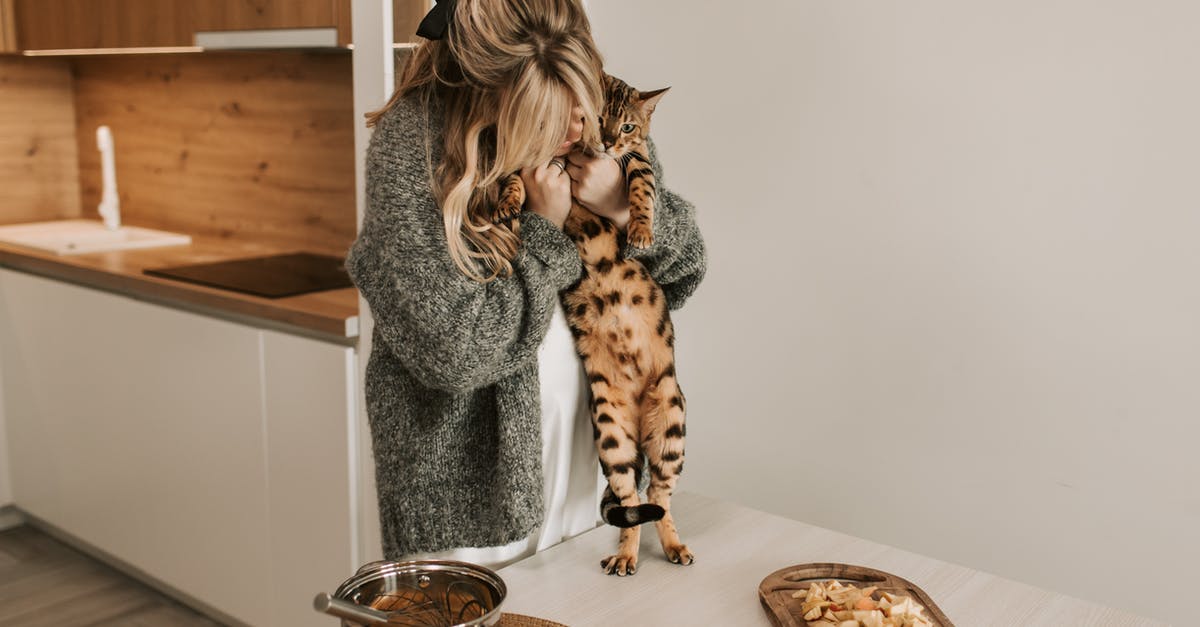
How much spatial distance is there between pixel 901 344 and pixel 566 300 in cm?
81

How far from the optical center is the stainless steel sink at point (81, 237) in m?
2.83

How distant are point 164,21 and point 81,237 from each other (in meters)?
0.84

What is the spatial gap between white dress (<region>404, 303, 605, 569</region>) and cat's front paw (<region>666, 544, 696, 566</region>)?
0.24 metres

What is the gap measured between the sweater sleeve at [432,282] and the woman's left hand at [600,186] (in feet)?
0.19

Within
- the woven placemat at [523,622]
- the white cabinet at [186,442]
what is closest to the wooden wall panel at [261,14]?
the white cabinet at [186,442]

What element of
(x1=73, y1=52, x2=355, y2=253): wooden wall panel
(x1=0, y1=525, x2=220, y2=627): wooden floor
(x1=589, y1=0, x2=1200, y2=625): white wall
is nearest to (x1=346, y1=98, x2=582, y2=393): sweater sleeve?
(x1=589, y1=0, x2=1200, y2=625): white wall

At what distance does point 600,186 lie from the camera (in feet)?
4.13

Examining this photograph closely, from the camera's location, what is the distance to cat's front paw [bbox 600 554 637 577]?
3.89ft

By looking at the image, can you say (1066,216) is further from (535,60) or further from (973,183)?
(535,60)

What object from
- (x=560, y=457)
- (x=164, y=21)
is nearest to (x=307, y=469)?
(x=560, y=457)

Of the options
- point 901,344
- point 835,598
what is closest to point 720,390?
point 901,344

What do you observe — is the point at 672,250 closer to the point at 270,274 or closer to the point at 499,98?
the point at 499,98

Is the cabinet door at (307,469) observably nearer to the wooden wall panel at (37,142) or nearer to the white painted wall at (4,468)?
the white painted wall at (4,468)

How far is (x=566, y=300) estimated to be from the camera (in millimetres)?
1331
